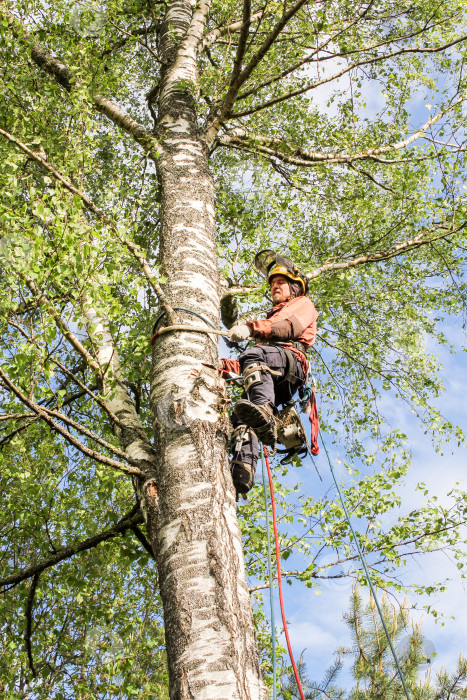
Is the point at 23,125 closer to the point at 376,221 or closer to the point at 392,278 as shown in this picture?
the point at 376,221

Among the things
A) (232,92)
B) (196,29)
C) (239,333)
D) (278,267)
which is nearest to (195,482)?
(239,333)

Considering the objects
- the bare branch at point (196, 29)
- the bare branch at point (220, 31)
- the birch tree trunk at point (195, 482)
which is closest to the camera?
the birch tree trunk at point (195, 482)

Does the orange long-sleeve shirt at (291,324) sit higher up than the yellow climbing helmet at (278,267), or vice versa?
the yellow climbing helmet at (278,267)

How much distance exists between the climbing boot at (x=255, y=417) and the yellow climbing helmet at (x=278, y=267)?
183 centimetres

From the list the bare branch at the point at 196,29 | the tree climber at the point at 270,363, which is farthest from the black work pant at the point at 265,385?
the bare branch at the point at 196,29

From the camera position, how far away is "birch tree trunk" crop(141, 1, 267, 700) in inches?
106

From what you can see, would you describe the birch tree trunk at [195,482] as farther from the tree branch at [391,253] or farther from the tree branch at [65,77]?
the tree branch at [391,253]

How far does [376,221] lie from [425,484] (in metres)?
2.81

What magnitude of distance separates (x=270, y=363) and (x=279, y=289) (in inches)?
43.8

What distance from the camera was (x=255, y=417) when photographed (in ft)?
13.2

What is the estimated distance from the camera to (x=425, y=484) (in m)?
6.59

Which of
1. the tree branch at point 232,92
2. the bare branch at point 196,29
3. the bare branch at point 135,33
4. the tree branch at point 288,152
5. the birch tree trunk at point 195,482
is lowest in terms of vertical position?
the birch tree trunk at point 195,482

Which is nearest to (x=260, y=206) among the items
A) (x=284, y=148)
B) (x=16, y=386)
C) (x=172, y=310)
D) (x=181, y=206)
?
(x=284, y=148)

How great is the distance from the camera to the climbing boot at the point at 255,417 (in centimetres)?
402
